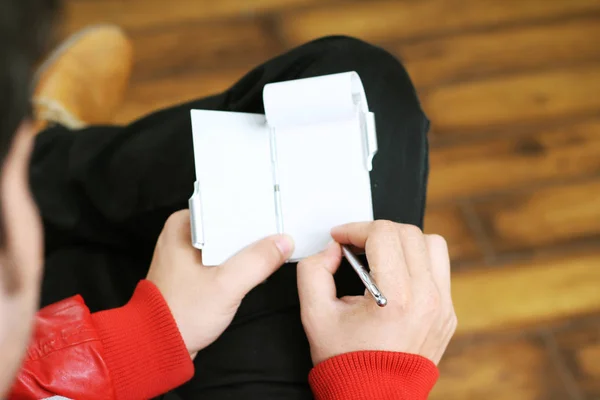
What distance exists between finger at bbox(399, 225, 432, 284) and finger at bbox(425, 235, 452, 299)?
2cm

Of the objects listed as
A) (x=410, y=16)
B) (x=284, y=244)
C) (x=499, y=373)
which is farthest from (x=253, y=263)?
(x=410, y=16)

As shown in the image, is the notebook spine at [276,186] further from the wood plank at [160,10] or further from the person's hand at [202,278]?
the wood plank at [160,10]

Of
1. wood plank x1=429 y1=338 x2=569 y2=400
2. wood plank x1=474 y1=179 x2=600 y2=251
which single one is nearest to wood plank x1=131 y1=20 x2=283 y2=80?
wood plank x1=474 y1=179 x2=600 y2=251

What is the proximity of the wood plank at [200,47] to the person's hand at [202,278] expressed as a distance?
0.76 meters

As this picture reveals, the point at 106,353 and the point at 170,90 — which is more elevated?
the point at 170,90

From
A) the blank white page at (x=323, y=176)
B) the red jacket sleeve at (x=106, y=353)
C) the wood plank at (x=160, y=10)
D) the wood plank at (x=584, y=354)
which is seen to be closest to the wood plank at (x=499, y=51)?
the wood plank at (x=160, y=10)

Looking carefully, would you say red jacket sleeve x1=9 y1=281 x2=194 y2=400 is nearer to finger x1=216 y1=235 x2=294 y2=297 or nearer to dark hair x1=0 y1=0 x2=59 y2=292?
finger x1=216 y1=235 x2=294 y2=297

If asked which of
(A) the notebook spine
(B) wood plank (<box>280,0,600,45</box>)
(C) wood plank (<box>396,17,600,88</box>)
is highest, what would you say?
(B) wood plank (<box>280,0,600,45</box>)

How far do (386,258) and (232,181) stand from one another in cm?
15

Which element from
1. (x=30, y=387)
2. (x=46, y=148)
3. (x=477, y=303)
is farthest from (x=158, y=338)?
(x=477, y=303)

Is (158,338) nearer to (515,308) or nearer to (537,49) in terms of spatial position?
(515,308)

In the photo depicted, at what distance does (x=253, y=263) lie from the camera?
0.54 metres

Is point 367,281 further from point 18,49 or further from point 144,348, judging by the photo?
point 18,49

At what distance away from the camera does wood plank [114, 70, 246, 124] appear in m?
1.26
